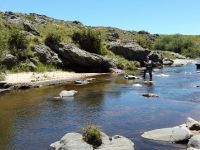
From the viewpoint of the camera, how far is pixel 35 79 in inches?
2562

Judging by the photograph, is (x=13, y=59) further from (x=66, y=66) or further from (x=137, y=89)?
(x=137, y=89)

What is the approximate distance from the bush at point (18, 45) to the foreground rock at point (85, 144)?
165 ft

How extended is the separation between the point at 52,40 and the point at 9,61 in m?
17.5

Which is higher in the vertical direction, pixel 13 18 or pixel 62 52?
pixel 13 18

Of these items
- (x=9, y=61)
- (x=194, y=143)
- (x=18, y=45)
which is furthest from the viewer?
(x=18, y=45)

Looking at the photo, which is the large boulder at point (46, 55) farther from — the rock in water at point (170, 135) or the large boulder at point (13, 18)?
the rock in water at point (170, 135)

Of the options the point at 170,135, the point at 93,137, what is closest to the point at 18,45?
Result: the point at 170,135

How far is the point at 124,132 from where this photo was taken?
31812 millimetres

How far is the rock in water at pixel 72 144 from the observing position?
26016 millimetres

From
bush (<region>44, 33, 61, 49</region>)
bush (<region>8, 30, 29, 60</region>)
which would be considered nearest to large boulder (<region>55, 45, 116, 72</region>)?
bush (<region>44, 33, 61, 49</region>)

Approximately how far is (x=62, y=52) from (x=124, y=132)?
54.6m

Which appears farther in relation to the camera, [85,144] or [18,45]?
[18,45]

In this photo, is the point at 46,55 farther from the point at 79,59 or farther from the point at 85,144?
the point at 85,144

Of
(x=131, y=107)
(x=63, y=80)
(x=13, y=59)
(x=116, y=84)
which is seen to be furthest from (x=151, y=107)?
(x=13, y=59)
